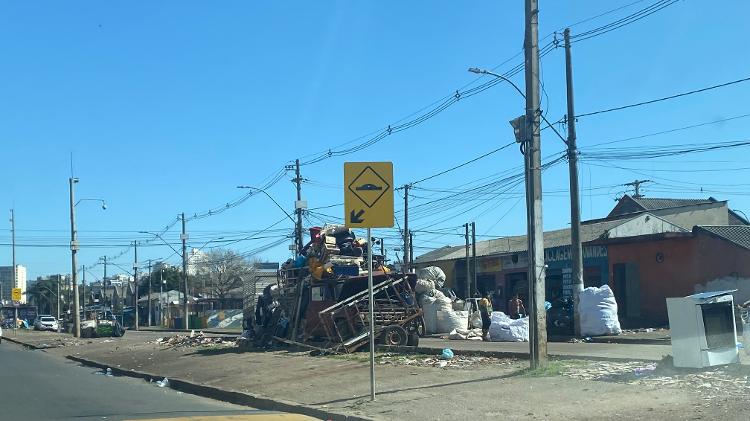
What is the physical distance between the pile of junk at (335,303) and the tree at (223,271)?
268 feet

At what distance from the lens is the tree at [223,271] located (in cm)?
10794

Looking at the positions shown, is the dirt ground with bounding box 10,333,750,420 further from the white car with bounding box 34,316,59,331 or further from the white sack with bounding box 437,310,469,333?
the white car with bounding box 34,316,59,331

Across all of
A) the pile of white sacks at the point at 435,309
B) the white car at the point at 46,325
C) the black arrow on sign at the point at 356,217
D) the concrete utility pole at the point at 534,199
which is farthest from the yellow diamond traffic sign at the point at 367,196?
the white car at the point at 46,325

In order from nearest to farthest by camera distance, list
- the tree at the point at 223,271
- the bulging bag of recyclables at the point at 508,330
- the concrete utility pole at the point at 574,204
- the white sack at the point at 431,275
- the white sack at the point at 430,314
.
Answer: the bulging bag of recyclables at the point at 508,330 → the concrete utility pole at the point at 574,204 → the white sack at the point at 430,314 → the white sack at the point at 431,275 → the tree at the point at 223,271

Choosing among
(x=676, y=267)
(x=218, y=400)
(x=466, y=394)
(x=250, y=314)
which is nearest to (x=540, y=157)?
(x=466, y=394)

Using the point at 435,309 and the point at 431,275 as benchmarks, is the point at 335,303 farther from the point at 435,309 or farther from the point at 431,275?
the point at 431,275

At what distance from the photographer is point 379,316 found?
840 inches

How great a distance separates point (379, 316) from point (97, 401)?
30.2 feet

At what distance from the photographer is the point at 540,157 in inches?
556

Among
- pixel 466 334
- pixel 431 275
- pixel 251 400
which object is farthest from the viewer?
pixel 431 275

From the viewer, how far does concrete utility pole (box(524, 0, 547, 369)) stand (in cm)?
1347

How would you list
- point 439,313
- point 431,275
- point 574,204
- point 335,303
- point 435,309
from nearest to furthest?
1. point 335,303
2. point 574,204
3. point 439,313
4. point 435,309
5. point 431,275

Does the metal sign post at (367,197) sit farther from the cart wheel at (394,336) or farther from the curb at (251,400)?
the cart wheel at (394,336)

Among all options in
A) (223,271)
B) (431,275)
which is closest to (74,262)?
(431,275)
